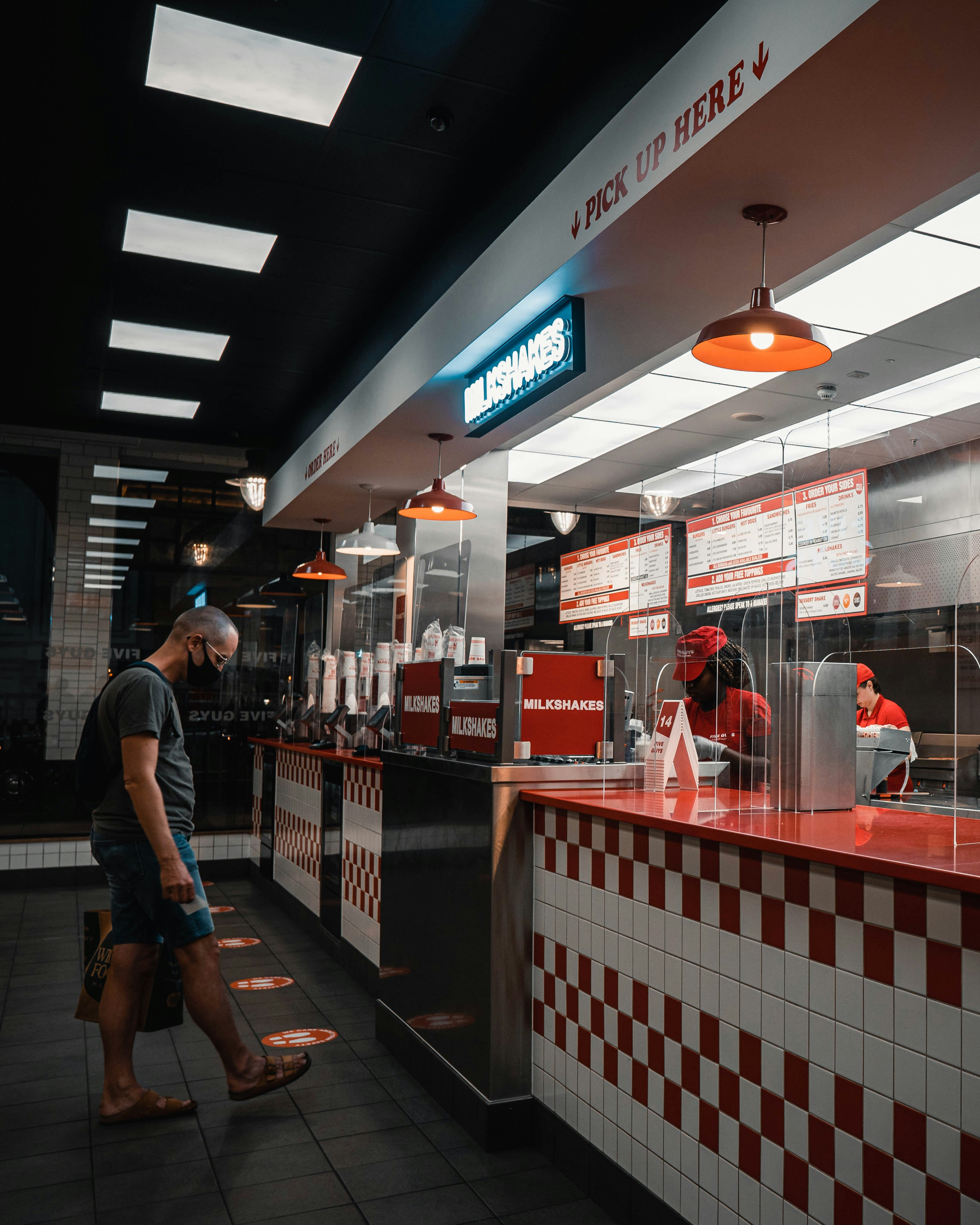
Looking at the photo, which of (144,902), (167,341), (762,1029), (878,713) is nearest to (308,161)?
(167,341)

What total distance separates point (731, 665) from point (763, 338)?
0.99m

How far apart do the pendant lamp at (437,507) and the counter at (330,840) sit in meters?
1.26

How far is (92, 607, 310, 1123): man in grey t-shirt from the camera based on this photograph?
9.54ft

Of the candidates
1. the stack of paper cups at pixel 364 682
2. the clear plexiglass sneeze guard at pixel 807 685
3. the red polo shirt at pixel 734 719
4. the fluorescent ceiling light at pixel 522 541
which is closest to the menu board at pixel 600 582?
the fluorescent ceiling light at pixel 522 541

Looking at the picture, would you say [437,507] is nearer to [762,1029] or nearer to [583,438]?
[583,438]

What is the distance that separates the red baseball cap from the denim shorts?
5.38ft

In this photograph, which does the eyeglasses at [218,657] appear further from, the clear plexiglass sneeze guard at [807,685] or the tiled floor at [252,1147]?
the tiled floor at [252,1147]

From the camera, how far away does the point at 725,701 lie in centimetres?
284

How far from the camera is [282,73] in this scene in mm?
3311

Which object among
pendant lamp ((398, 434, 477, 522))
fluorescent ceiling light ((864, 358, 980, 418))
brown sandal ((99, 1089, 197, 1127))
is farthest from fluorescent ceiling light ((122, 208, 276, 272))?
brown sandal ((99, 1089, 197, 1127))

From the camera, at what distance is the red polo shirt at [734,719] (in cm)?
265

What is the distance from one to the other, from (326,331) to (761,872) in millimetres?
4556

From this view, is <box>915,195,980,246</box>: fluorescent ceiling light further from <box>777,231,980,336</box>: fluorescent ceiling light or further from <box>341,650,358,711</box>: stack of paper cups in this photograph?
<box>341,650,358,711</box>: stack of paper cups

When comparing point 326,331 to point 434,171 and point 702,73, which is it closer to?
point 434,171
